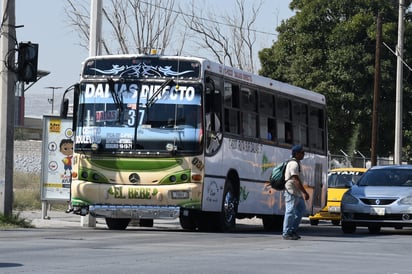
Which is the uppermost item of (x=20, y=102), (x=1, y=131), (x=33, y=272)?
(x=20, y=102)

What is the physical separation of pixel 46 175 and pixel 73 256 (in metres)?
11.6

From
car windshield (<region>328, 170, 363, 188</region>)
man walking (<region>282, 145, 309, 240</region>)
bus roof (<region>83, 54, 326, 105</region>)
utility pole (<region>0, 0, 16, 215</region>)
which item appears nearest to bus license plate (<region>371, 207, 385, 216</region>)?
bus roof (<region>83, 54, 326, 105</region>)

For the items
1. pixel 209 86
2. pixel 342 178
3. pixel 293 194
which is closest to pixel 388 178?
pixel 293 194

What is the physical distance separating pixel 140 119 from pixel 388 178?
22.9 feet

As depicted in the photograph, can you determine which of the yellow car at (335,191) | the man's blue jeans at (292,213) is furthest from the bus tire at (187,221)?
the yellow car at (335,191)

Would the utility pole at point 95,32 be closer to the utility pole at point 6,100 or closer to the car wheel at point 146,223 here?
the utility pole at point 6,100

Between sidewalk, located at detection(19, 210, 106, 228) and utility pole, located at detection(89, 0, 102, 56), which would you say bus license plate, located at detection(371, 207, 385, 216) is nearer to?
sidewalk, located at detection(19, 210, 106, 228)

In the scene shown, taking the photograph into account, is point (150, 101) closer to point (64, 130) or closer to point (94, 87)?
point (94, 87)

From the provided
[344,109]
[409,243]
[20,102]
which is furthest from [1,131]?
[20,102]

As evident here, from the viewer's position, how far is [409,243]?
20562 mm

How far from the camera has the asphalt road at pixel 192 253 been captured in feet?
43.9

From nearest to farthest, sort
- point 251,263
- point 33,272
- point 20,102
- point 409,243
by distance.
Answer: point 33,272 < point 251,263 < point 409,243 < point 20,102

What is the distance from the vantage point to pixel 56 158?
2612 centimetres

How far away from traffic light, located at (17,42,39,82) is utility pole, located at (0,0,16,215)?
0.49m
